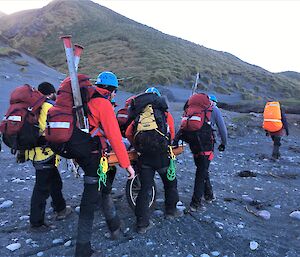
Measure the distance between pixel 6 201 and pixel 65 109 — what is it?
3.79 metres

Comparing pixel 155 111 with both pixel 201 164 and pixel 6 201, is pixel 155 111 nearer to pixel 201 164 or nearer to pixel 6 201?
pixel 201 164

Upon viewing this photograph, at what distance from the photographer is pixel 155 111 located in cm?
576

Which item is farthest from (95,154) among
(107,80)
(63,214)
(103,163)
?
(63,214)

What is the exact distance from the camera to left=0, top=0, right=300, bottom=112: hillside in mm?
43688

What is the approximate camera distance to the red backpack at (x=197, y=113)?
21.7 feet

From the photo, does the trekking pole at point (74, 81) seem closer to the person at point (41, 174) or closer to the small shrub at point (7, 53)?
the person at point (41, 174)

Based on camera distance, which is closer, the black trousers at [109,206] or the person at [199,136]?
the black trousers at [109,206]

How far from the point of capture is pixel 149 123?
564 cm

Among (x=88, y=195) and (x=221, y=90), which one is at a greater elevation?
(x=221, y=90)

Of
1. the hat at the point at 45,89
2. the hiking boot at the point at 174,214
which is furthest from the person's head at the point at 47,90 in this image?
the hiking boot at the point at 174,214

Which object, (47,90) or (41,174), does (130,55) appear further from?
(41,174)

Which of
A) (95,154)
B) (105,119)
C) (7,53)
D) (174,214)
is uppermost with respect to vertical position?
(7,53)

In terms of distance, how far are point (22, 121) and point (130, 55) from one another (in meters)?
51.9

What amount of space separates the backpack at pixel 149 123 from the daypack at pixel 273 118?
7.54 m
